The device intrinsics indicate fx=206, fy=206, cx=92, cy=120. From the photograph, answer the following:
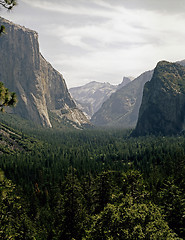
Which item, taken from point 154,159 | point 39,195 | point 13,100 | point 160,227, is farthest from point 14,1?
point 154,159

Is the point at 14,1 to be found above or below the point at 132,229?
above

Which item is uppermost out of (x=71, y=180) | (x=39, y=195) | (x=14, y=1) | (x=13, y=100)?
(x=14, y=1)


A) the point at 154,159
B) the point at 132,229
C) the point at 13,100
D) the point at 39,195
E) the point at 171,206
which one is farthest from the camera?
the point at 154,159

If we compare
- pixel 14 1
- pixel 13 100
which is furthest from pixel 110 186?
pixel 14 1

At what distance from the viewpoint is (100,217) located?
953 inches

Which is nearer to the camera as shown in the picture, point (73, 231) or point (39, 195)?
point (73, 231)

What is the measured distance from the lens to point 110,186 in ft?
147

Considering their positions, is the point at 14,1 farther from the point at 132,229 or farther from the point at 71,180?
the point at 71,180

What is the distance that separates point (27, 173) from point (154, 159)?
82.0 m

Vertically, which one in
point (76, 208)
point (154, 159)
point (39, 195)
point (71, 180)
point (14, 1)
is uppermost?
point (14, 1)

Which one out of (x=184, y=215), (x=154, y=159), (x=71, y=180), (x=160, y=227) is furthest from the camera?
(x=154, y=159)

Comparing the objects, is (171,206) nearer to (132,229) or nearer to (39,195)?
(132,229)

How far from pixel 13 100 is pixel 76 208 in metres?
27.0

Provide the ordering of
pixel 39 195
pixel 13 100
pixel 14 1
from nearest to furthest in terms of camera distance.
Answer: pixel 14 1 → pixel 13 100 → pixel 39 195
